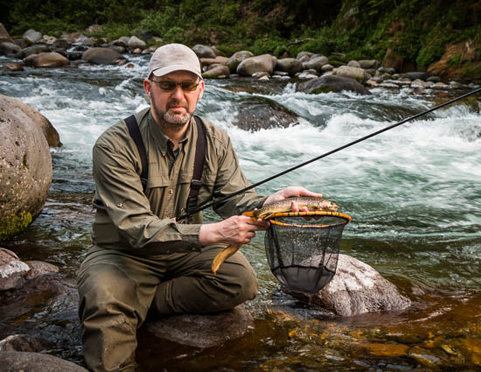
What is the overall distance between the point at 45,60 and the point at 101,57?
255 centimetres

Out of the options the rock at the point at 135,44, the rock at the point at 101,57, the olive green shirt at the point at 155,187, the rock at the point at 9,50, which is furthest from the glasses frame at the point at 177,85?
the rock at the point at 135,44

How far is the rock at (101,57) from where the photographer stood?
61.5 feet

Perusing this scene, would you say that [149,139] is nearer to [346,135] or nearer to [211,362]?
[211,362]

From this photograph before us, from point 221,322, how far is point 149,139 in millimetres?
1219

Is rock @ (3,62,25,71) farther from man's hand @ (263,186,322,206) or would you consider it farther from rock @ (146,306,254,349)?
man's hand @ (263,186,322,206)

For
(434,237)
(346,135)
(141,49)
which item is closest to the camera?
(434,237)

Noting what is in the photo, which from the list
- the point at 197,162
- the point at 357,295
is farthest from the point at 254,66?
the point at 197,162

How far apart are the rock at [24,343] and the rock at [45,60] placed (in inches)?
605

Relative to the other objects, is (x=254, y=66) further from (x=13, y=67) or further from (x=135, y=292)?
(x=135, y=292)

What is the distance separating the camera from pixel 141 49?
23.7 m

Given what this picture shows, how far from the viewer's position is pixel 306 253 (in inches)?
117

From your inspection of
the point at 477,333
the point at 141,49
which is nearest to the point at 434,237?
the point at 477,333

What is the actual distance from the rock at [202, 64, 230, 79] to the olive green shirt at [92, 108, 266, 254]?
42.4 ft

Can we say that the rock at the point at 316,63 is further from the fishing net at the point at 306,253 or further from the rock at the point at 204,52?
the fishing net at the point at 306,253
